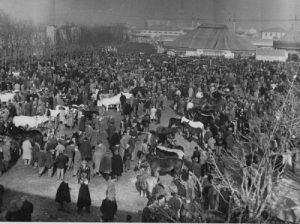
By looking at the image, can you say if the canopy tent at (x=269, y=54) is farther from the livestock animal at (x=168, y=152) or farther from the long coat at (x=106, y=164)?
the long coat at (x=106, y=164)

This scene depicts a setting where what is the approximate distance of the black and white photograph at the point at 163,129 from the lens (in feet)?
29.8

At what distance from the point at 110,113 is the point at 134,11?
39.5 ft

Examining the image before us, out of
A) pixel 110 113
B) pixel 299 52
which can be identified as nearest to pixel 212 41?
pixel 299 52

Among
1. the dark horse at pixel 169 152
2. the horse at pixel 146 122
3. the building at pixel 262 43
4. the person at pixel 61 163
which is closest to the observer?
the person at pixel 61 163

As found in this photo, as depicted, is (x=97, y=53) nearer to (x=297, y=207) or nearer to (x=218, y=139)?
(x=218, y=139)

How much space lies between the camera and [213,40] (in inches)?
1364

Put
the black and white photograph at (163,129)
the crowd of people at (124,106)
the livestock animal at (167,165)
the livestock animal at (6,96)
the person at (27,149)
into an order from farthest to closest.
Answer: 1. the livestock animal at (6,96)
2. the person at (27,149)
3. the crowd of people at (124,106)
4. the livestock animal at (167,165)
5. the black and white photograph at (163,129)

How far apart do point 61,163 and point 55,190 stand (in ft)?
2.44

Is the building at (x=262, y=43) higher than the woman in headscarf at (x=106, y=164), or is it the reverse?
the building at (x=262, y=43)

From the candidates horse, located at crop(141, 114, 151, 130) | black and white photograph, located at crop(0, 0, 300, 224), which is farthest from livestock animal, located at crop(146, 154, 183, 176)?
horse, located at crop(141, 114, 151, 130)

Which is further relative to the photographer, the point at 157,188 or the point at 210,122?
the point at 210,122

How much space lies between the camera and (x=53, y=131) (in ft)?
45.6

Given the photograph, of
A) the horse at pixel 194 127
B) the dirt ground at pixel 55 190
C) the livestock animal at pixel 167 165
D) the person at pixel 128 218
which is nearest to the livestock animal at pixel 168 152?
the livestock animal at pixel 167 165

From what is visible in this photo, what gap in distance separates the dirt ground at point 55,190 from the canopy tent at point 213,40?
21068 mm
